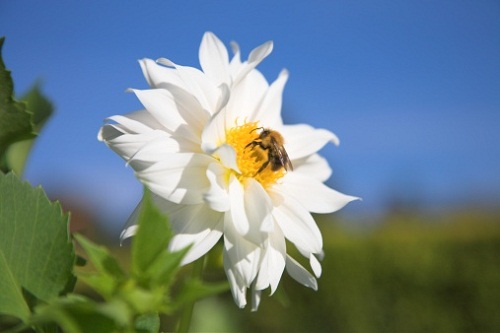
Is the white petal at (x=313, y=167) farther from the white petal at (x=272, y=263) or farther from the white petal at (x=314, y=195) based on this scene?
the white petal at (x=272, y=263)

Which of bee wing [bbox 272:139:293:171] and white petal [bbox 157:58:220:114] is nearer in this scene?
white petal [bbox 157:58:220:114]

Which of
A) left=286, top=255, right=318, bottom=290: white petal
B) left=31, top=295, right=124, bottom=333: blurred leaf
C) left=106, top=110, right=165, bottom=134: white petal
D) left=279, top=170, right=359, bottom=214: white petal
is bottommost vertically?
left=286, top=255, right=318, bottom=290: white petal

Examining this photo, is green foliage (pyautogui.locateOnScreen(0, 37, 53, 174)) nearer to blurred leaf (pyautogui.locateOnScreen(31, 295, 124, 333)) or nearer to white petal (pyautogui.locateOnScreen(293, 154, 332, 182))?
blurred leaf (pyautogui.locateOnScreen(31, 295, 124, 333))

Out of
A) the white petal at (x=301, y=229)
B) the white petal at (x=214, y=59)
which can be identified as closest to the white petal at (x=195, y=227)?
the white petal at (x=301, y=229)

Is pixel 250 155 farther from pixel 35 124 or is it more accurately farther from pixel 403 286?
pixel 403 286

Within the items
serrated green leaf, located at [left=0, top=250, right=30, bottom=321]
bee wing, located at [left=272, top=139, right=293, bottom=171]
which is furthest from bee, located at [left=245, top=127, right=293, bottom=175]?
serrated green leaf, located at [left=0, top=250, right=30, bottom=321]

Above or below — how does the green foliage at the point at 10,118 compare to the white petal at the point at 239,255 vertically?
above
